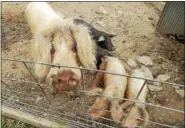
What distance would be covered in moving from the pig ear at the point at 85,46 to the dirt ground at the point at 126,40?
0.20 metres

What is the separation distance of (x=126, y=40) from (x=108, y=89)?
2.46 feet

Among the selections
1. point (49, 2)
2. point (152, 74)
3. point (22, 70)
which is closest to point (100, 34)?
point (152, 74)

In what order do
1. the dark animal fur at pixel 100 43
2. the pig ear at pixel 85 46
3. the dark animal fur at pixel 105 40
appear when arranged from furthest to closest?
the dark animal fur at pixel 105 40 → the dark animal fur at pixel 100 43 → the pig ear at pixel 85 46

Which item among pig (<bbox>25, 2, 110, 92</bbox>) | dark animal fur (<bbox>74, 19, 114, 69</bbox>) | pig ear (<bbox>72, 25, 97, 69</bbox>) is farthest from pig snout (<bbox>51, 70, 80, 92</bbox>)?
dark animal fur (<bbox>74, 19, 114, 69</bbox>)

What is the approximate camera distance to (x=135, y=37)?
97.6 inches

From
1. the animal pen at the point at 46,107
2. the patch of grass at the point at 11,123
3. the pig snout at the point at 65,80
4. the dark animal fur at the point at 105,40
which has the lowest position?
the patch of grass at the point at 11,123

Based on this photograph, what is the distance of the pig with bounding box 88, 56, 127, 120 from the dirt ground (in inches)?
8.1

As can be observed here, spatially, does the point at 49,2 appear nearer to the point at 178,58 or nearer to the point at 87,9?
the point at 87,9

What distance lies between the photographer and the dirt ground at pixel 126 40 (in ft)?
6.66

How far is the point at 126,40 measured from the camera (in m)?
2.46

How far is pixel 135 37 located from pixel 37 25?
0.80 meters

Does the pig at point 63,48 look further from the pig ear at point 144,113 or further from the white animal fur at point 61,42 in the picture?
the pig ear at point 144,113

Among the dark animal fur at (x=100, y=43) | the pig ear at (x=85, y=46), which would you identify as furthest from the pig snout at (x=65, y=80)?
the dark animal fur at (x=100, y=43)

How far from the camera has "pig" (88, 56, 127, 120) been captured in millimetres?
1729
